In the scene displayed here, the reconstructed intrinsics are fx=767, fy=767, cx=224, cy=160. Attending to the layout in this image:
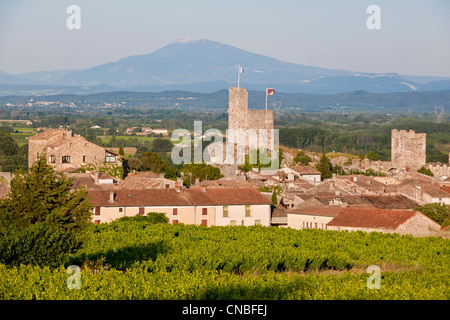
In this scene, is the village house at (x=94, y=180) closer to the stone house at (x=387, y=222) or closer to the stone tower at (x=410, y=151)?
the stone house at (x=387, y=222)

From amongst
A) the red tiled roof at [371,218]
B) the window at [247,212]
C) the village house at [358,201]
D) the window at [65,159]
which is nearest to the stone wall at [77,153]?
the window at [65,159]

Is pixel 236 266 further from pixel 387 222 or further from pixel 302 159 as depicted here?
pixel 302 159

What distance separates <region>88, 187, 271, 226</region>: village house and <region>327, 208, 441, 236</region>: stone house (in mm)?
6550

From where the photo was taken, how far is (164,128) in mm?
182500

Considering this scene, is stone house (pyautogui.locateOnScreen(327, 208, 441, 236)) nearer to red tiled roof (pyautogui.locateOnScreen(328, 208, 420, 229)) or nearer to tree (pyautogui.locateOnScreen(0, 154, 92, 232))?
red tiled roof (pyautogui.locateOnScreen(328, 208, 420, 229))

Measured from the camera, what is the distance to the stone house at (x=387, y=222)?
32.3 metres

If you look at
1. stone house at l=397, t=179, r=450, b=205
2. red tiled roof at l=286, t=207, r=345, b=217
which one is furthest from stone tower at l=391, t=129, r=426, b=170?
red tiled roof at l=286, t=207, r=345, b=217

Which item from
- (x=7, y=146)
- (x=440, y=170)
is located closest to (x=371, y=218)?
(x=440, y=170)

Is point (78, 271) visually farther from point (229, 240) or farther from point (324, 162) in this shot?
point (324, 162)

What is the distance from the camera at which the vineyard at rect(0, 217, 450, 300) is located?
15773 mm

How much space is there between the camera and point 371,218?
33719 mm

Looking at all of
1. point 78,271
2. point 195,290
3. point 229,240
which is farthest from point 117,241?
point 195,290
